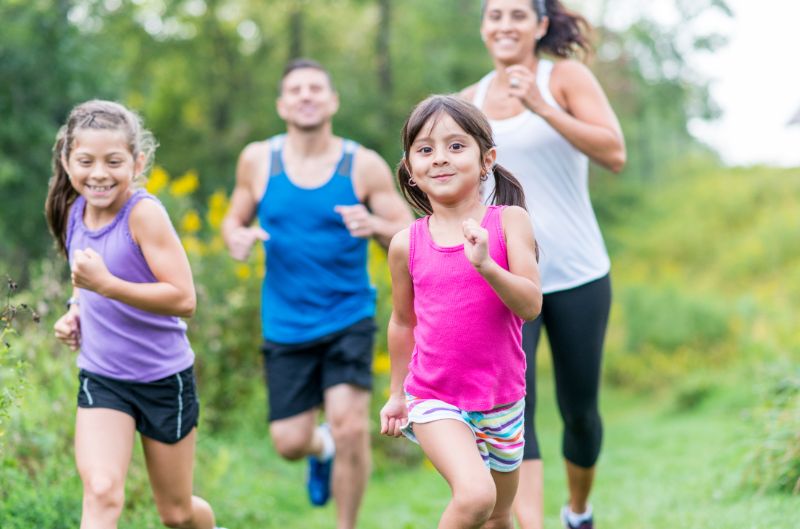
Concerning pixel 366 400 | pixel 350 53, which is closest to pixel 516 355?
pixel 366 400

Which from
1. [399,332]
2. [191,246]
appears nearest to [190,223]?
[191,246]

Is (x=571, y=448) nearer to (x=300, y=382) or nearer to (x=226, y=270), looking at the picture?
(x=300, y=382)

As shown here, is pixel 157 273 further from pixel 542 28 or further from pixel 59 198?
pixel 542 28

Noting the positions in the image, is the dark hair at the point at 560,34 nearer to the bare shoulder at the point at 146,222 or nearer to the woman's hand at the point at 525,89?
the woman's hand at the point at 525,89

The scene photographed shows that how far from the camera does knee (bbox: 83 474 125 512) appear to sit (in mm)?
3568

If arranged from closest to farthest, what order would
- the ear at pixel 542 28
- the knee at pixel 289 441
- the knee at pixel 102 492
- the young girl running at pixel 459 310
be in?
the young girl running at pixel 459 310 < the knee at pixel 102 492 < the ear at pixel 542 28 < the knee at pixel 289 441

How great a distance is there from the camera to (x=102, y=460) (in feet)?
12.0

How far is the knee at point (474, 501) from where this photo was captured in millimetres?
3150

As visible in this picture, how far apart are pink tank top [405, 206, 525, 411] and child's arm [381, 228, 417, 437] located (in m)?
0.07

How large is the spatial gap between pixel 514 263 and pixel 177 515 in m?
1.82

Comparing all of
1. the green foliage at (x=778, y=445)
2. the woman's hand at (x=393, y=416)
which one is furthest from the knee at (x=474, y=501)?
the green foliage at (x=778, y=445)

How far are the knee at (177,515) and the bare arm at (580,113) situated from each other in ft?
6.96

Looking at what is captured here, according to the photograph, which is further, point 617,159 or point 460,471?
point 617,159

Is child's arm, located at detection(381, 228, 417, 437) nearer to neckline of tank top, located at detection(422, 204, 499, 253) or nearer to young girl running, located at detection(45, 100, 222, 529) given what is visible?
neckline of tank top, located at detection(422, 204, 499, 253)
